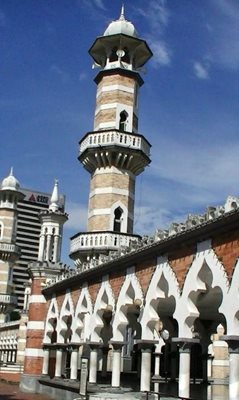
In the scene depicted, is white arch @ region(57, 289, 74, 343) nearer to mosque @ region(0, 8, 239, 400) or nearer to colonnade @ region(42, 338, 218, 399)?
mosque @ region(0, 8, 239, 400)

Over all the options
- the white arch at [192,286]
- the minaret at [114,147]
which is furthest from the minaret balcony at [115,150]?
the white arch at [192,286]

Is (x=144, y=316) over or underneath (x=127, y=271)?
underneath

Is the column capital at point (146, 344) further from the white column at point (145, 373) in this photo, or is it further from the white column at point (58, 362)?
the white column at point (58, 362)

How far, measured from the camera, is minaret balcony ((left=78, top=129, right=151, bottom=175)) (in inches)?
1180

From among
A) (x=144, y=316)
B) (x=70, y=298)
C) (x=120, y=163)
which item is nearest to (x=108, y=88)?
(x=120, y=163)

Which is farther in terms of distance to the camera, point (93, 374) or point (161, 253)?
point (93, 374)

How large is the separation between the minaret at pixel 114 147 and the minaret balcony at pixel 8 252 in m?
24.7

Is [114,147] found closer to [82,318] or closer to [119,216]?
[119,216]

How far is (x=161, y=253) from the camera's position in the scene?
17000 mm

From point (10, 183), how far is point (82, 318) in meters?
34.8

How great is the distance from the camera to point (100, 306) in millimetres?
21141

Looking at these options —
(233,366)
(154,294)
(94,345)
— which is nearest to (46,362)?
(94,345)

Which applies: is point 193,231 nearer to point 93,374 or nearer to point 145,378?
point 145,378

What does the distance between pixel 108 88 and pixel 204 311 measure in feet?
52.4
